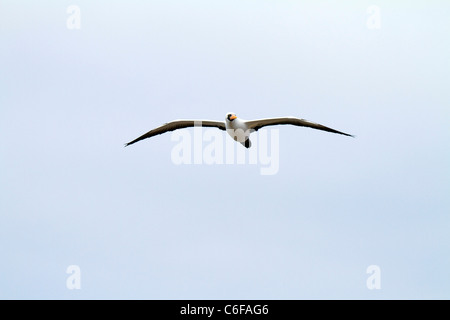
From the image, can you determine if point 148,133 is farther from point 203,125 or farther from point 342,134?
point 342,134

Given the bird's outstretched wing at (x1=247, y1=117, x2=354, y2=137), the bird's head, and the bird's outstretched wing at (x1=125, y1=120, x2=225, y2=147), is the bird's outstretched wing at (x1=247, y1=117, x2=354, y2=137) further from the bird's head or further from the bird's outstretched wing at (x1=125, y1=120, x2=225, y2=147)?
the bird's outstretched wing at (x1=125, y1=120, x2=225, y2=147)

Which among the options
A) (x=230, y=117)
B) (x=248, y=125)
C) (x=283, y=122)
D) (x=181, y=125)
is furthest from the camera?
(x=181, y=125)

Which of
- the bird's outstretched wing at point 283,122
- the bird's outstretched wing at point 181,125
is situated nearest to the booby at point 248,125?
the bird's outstretched wing at point 283,122

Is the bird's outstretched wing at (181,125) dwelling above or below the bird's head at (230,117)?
below

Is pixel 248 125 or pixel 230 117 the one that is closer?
pixel 230 117

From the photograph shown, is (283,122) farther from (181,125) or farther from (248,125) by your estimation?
(181,125)

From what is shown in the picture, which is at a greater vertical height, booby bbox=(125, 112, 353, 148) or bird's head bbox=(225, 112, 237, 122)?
bird's head bbox=(225, 112, 237, 122)

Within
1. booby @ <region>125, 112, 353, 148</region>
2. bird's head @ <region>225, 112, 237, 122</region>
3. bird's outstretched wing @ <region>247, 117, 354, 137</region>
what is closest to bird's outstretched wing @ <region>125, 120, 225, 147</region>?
booby @ <region>125, 112, 353, 148</region>

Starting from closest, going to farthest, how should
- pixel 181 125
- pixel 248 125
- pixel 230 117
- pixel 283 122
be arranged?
pixel 230 117
pixel 283 122
pixel 248 125
pixel 181 125

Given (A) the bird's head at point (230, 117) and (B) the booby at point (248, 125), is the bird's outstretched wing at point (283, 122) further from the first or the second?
(A) the bird's head at point (230, 117)

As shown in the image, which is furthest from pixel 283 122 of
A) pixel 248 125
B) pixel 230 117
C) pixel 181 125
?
pixel 181 125

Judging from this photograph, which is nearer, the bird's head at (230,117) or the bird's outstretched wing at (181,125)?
the bird's head at (230,117)
